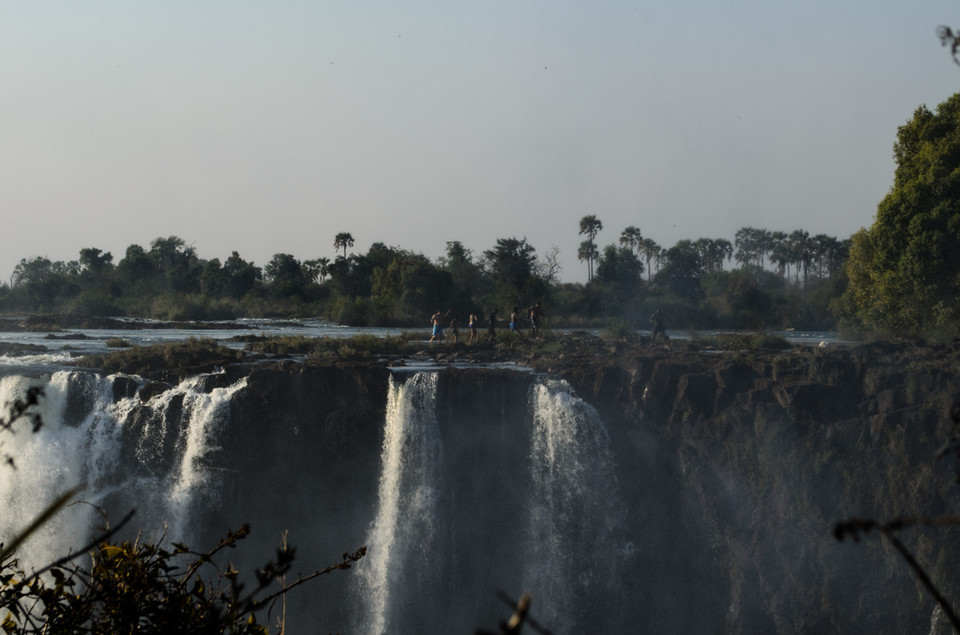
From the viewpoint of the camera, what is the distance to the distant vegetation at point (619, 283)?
770 inches

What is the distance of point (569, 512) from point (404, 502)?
9.84 feet

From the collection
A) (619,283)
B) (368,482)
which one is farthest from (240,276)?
(368,482)

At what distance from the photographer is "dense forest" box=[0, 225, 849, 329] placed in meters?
39.0

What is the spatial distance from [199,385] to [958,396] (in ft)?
45.5

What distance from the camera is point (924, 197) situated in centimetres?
1934

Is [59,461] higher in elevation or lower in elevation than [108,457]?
lower

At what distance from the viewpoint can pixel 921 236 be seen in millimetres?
18984

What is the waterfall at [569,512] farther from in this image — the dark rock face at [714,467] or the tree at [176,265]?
the tree at [176,265]

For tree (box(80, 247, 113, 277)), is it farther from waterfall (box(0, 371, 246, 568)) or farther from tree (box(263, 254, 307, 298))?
waterfall (box(0, 371, 246, 568))

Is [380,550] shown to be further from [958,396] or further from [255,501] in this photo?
[958,396]

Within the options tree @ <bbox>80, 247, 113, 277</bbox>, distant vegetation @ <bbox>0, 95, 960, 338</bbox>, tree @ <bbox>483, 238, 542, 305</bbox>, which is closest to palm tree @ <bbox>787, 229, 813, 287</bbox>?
distant vegetation @ <bbox>0, 95, 960, 338</bbox>

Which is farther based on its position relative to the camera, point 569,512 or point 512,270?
point 512,270

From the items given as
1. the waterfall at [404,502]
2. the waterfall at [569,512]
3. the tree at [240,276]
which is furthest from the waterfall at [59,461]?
the tree at [240,276]

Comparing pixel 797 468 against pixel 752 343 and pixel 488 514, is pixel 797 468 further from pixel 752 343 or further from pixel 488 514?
pixel 752 343
